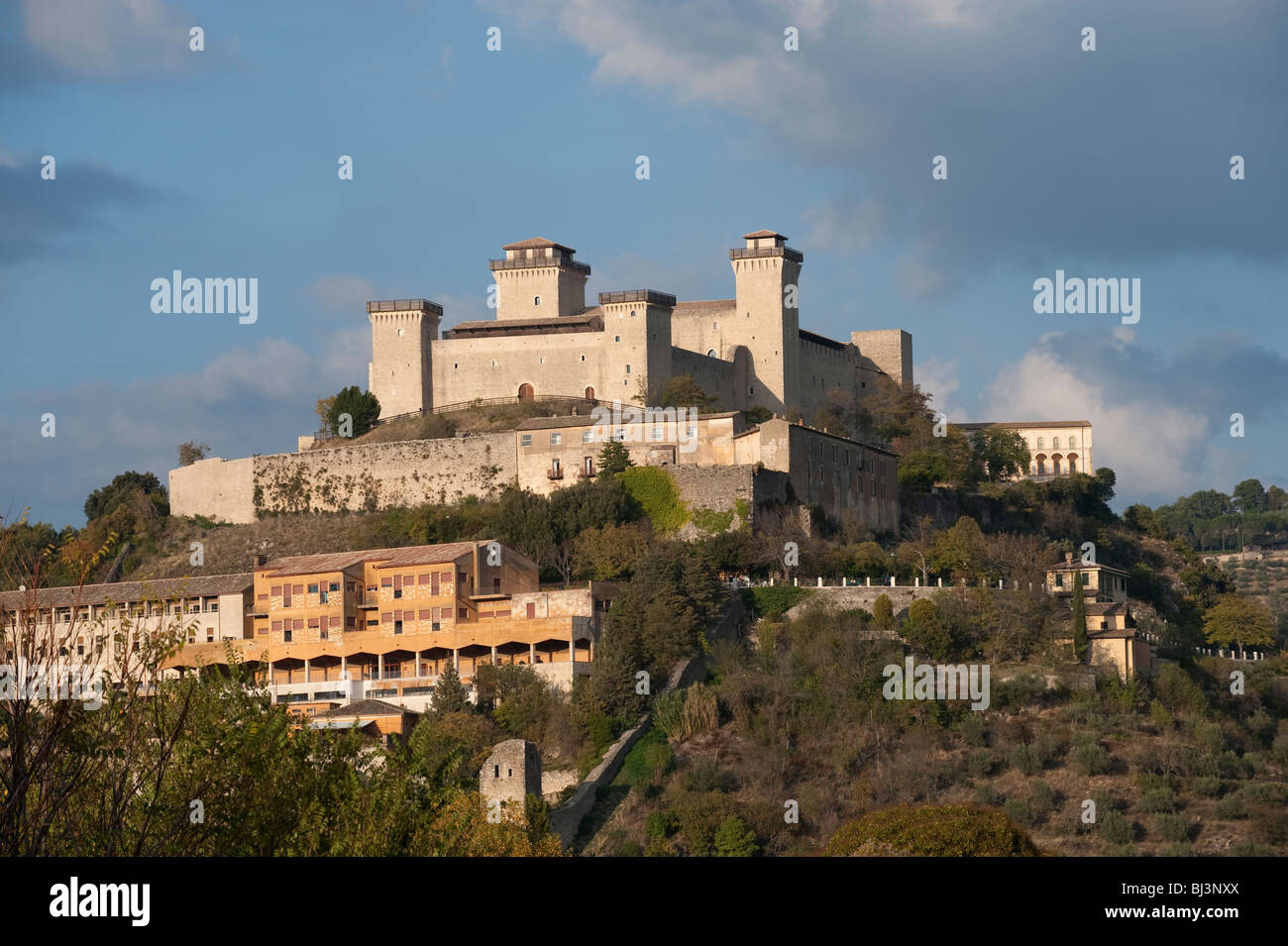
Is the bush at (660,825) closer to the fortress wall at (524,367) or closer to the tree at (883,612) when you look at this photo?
the tree at (883,612)

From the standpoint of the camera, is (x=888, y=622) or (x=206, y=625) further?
(x=206, y=625)

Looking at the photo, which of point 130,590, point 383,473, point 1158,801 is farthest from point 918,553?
point 130,590

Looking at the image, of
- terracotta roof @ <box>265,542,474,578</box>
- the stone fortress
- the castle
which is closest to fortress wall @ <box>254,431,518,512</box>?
the stone fortress

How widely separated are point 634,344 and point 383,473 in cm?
1206

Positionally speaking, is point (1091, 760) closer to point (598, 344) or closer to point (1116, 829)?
point (1116, 829)

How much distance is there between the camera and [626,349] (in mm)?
73000

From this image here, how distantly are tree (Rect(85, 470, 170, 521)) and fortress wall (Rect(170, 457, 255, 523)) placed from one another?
1.98 m

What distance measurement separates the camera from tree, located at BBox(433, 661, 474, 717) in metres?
47.1

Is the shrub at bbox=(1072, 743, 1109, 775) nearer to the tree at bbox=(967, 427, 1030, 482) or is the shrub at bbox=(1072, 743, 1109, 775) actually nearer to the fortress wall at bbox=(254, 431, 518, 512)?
the fortress wall at bbox=(254, 431, 518, 512)

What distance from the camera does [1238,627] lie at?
62031 millimetres
